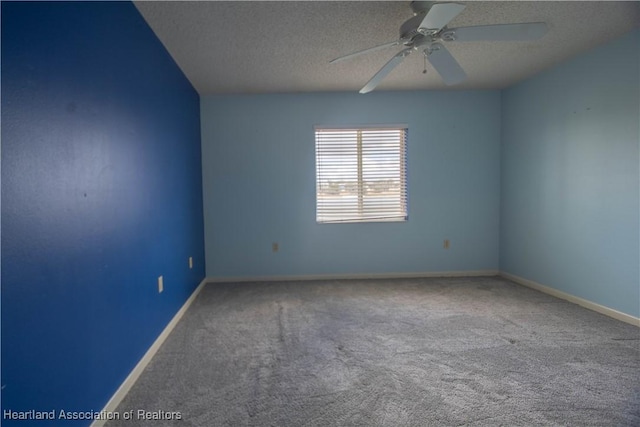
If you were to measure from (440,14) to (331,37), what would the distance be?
1072 mm

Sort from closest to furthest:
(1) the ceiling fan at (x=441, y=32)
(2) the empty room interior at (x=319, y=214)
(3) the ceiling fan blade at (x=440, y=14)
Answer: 1. (2) the empty room interior at (x=319, y=214)
2. (3) the ceiling fan blade at (x=440, y=14)
3. (1) the ceiling fan at (x=441, y=32)

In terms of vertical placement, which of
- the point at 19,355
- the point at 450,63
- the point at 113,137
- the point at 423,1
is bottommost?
the point at 19,355

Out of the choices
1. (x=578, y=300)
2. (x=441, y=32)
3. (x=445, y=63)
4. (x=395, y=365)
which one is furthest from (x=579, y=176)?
(x=395, y=365)

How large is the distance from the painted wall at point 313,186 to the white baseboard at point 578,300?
0.41 m

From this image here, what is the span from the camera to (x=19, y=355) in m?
1.01

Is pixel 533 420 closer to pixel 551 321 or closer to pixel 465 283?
pixel 551 321

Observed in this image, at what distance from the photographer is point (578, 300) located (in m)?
2.96

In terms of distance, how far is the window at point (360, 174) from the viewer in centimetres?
392

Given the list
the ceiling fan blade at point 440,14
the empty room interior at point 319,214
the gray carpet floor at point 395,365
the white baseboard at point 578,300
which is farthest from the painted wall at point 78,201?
the white baseboard at point 578,300

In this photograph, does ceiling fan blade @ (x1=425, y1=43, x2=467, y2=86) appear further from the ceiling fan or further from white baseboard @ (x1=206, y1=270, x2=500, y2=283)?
white baseboard @ (x1=206, y1=270, x2=500, y2=283)

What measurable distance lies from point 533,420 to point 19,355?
2.16m

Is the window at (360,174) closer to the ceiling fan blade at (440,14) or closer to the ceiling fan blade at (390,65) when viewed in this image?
the ceiling fan blade at (390,65)

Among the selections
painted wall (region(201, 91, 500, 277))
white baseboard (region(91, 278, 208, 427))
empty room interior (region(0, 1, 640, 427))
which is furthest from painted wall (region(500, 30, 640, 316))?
white baseboard (region(91, 278, 208, 427))

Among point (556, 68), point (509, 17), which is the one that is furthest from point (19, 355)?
point (556, 68)
